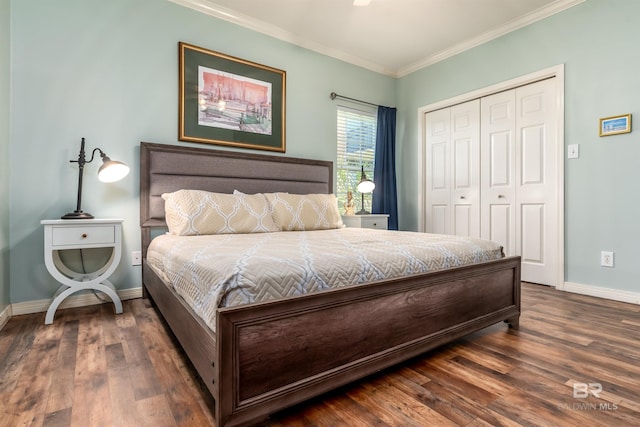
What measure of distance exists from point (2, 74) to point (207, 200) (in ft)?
4.94

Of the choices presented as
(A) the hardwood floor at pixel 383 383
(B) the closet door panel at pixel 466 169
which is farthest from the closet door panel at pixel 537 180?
(A) the hardwood floor at pixel 383 383

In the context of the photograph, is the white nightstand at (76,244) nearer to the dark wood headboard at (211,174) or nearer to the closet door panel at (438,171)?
the dark wood headboard at (211,174)

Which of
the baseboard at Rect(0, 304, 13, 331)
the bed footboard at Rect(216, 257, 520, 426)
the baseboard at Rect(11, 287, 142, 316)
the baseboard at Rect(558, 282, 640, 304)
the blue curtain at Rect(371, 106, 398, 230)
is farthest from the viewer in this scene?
the blue curtain at Rect(371, 106, 398, 230)

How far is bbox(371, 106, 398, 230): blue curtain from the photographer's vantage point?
4297mm

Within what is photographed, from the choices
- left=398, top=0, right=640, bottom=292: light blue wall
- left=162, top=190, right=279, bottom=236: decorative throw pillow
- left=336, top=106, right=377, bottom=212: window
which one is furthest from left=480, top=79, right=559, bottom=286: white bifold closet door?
left=162, top=190, right=279, bottom=236: decorative throw pillow

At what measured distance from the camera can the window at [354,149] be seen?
4.10 metres

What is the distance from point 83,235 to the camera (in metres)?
2.21

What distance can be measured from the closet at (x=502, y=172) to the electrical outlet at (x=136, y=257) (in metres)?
3.29

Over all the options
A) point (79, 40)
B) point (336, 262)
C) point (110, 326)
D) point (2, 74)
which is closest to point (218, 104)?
point (79, 40)

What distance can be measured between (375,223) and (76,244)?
2.79 meters

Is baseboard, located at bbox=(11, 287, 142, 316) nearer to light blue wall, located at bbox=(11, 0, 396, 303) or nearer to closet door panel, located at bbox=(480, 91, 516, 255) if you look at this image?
light blue wall, located at bbox=(11, 0, 396, 303)

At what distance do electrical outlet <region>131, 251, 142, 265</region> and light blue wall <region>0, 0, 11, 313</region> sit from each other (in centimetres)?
77

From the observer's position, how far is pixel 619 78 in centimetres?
269

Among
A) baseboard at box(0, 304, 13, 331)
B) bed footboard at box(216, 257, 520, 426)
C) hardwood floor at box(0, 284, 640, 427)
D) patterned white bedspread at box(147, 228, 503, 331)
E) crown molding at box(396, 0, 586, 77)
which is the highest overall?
crown molding at box(396, 0, 586, 77)
